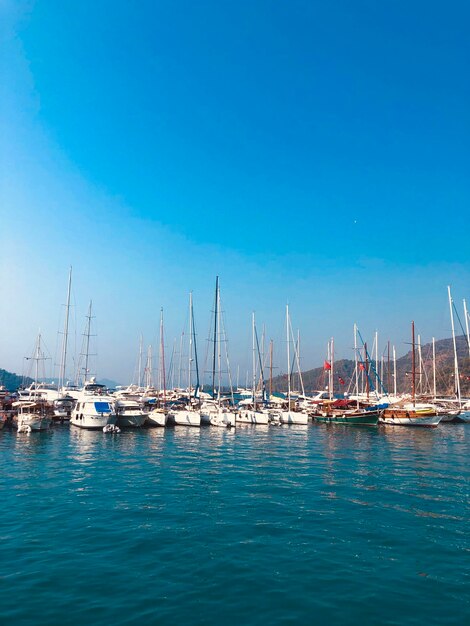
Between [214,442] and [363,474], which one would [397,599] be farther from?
[214,442]

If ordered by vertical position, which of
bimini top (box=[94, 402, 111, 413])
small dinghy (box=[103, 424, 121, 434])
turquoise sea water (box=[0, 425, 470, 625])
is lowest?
turquoise sea water (box=[0, 425, 470, 625])

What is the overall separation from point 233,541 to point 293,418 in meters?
52.6

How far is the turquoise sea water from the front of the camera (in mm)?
11289

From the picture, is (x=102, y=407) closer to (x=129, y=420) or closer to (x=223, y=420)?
(x=129, y=420)

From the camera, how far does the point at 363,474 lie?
95.8 ft

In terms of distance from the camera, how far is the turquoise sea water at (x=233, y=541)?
11289 millimetres

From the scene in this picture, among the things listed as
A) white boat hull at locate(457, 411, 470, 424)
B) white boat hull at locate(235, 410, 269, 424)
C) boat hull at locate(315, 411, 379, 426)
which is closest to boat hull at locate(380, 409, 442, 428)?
boat hull at locate(315, 411, 379, 426)

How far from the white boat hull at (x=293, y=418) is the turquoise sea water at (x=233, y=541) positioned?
107 feet

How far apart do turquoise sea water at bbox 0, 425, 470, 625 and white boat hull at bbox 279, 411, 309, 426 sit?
1288 inches

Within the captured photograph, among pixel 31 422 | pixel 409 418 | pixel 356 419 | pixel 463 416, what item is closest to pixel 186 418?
pixel 31 422

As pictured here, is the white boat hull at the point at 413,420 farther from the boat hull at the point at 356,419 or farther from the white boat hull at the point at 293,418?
the white boat hull at the point at 293,418

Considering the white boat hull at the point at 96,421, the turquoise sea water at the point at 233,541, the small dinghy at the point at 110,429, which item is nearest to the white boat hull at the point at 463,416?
the turquoise sea water at the point at 233,541

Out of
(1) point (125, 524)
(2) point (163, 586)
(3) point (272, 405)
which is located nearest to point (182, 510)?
(1) point (125, 524)

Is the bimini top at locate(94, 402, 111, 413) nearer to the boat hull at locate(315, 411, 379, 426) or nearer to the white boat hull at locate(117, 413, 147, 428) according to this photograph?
the white boat hull at locate(117, 413, 147, 428)
